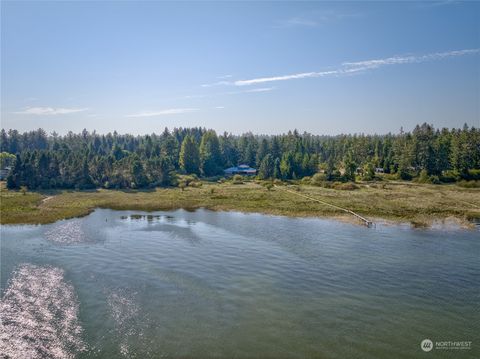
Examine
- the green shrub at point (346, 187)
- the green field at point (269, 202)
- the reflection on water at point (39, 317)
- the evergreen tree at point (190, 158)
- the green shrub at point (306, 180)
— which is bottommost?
the reflection on water at point (39, 317)

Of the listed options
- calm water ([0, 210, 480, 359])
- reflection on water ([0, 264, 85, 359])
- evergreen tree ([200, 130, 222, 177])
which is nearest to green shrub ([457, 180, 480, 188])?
calm water ([0, 210, 480, 359])

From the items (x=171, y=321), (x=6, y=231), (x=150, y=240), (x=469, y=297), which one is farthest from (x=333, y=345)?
(x=6, y=231)

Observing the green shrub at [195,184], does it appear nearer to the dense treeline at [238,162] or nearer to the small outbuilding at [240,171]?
the dense treeline at [238,162]

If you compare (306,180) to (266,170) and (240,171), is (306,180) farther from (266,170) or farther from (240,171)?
(240,171)

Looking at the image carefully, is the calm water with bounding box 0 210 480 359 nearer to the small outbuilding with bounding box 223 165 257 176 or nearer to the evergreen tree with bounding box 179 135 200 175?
the evergreen tree with bounding box 179 135 200 175

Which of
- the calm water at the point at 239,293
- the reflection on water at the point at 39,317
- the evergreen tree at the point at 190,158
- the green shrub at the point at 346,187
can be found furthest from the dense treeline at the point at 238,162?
the reflection on water at the point at 39,317

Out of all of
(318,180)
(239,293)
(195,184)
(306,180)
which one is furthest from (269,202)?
(239,293)
